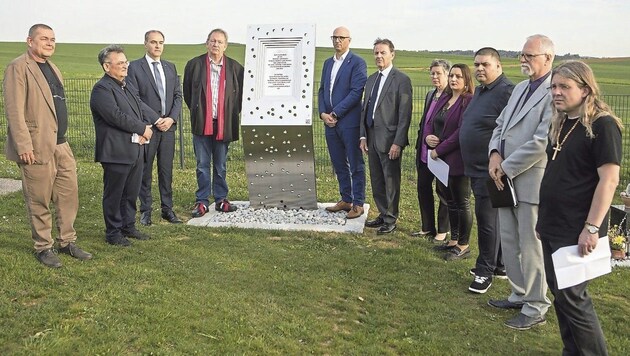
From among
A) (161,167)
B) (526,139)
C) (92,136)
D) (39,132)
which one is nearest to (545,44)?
(526,139)

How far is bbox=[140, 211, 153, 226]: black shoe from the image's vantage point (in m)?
7.46

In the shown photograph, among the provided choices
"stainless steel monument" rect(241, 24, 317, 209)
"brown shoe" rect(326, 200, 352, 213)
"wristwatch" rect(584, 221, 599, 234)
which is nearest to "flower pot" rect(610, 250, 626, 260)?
"brown shoe" rect(326, 200, 352, 213)

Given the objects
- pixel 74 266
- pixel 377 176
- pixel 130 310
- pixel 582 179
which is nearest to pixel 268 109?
pixel 377 176

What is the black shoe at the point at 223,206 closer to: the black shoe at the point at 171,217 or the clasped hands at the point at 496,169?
the black shoe at the point at 171,217

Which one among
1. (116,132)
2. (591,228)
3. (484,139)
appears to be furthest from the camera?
(116,132)

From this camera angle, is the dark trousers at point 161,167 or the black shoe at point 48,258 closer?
the black shoe at point 48,258

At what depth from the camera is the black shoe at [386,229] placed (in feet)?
24.1

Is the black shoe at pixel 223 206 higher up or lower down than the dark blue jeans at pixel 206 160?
lower down

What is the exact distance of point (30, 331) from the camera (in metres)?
4.20

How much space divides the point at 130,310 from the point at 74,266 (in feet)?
3.95

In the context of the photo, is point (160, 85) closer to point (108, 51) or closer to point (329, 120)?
point (108, 51)

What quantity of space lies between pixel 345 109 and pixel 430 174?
4.43ft

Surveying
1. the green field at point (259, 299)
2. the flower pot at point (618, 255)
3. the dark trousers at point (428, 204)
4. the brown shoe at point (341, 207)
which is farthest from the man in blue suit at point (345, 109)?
the flower pot at point (618, 255)

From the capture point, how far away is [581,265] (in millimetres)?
3578
